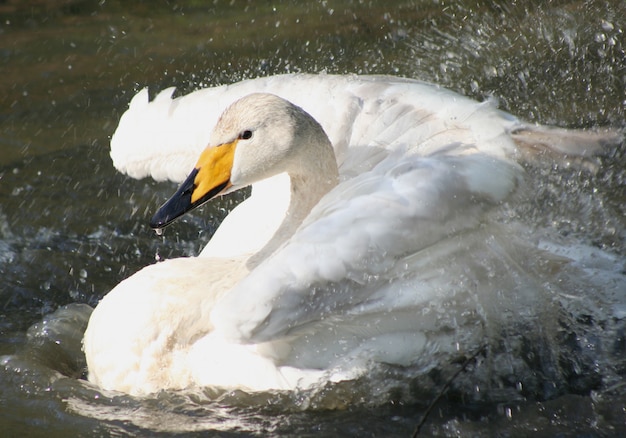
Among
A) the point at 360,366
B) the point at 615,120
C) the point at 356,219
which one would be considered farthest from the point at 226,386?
the point at 615,120

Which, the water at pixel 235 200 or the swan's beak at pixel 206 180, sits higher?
the swan's beak at pixel 206 180

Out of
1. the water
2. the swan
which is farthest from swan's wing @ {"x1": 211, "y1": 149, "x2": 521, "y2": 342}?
the water

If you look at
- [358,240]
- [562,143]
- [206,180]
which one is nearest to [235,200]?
[206,180]

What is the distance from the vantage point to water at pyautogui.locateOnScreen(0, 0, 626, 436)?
369 centimetres

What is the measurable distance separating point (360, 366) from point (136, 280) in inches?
41.5

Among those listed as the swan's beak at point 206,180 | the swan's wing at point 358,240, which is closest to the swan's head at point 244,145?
the swan's beak at point 206,180

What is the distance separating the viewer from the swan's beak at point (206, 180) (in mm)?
3809

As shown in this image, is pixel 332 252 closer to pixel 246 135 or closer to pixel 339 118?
pixel 246 135

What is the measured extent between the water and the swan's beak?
79cm

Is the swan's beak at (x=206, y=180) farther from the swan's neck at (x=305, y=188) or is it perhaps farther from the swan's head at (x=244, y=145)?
the swan's neck at (x=305, y=188)

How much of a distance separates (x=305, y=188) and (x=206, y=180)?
0.45 m

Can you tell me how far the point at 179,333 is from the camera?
3.76m

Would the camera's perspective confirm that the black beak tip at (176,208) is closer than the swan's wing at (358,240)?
No

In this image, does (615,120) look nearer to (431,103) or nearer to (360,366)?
(431,103)
